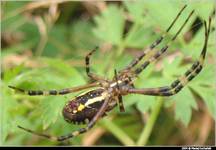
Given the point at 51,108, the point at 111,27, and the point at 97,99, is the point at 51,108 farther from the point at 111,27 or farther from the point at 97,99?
the point at 111,27

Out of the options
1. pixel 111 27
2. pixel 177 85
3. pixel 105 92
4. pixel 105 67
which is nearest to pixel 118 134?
pixel 105 67

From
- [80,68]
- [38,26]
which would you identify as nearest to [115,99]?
[80,68]

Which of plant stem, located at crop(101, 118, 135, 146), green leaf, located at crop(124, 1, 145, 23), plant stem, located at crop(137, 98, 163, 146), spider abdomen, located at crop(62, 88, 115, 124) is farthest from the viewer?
green leaf, located at crop(124, 1, 145, 23)

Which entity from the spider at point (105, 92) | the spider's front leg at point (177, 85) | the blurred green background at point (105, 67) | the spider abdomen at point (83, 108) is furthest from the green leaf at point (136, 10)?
the spider abdomen at point (83, 108)

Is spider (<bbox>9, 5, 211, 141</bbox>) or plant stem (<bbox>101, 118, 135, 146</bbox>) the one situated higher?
spider (<bbox>9, 5, 211, 141</bbox>)

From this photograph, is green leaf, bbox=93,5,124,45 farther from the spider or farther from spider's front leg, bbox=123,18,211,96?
spider's front leg, bbox=123,18,211,96

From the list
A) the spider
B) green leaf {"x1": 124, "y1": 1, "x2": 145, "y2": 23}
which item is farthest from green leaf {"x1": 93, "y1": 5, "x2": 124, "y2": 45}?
the spider

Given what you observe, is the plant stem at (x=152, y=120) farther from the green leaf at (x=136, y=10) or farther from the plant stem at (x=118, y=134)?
the green leaf at (x=136, y=10)
